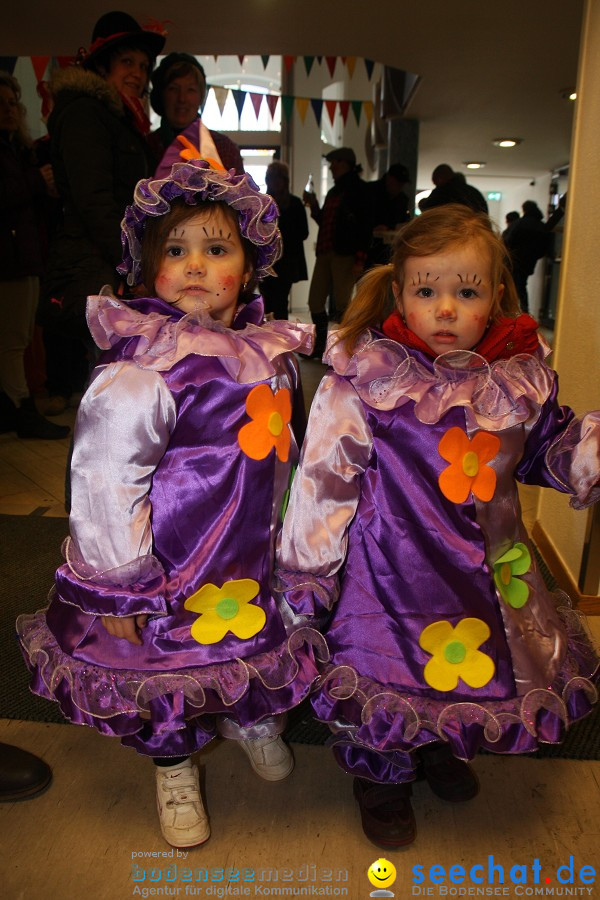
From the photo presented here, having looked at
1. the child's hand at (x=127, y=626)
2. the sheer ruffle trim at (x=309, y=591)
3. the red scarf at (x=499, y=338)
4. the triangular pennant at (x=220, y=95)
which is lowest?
the child's hand at (x=127, y=626)

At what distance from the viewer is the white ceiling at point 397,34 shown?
440cm

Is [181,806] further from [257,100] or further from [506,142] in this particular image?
[506,142]

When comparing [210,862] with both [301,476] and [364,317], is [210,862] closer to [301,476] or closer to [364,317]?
[301,476]

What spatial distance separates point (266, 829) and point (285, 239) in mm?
4783

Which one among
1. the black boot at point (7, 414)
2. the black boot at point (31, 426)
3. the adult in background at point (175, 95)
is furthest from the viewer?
the black boot at point (7, 414)

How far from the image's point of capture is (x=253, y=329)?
52.5 inches

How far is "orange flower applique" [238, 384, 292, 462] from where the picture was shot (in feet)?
4.17

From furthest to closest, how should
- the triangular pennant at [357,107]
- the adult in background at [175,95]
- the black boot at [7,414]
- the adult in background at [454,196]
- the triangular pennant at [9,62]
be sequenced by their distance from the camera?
Result: the triangular pennant at [357,107]
the triangular pennant at [9,62]
the black boot at [7,414]
the adult in background at [454,196]
the adult in background at [175,95]

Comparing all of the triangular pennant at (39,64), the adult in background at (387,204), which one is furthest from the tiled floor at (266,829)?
the triangular pennant at (39,64)

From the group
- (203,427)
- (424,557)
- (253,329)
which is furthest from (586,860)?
(253,329)

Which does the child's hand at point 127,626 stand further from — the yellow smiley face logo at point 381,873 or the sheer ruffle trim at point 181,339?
the yellow smiley face logo at point 381,873

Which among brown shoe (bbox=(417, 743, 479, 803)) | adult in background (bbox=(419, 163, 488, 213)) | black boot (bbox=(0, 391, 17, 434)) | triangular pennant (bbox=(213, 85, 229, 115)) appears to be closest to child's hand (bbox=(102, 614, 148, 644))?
brown shoe (bbox=(417, 743, 479, 803))

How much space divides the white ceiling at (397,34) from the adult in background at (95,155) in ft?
8.32

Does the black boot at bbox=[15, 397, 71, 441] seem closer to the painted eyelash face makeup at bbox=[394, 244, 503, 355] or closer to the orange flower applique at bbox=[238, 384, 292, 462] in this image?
the orange flower applique at bbox=[238, 384, 292, 462]
